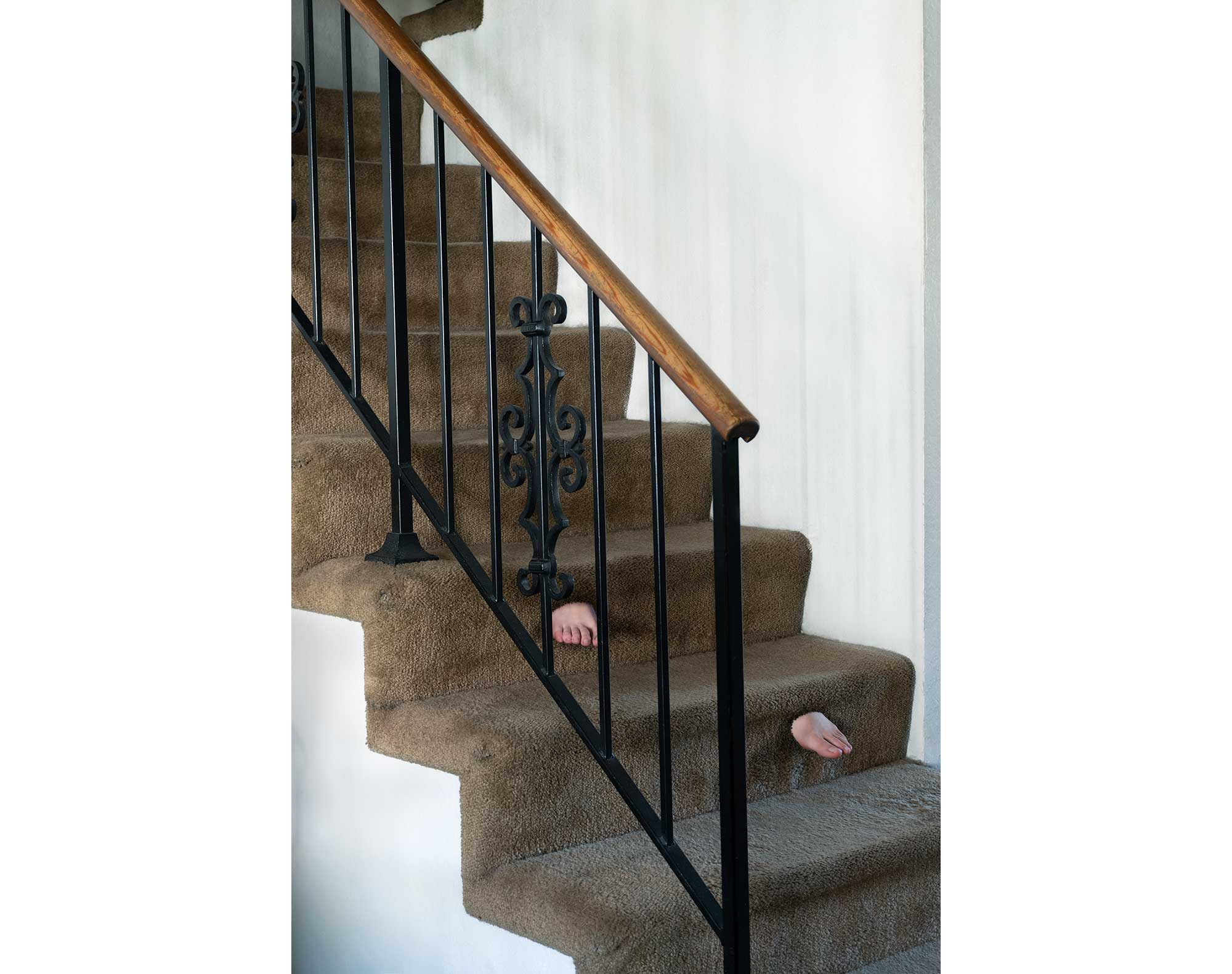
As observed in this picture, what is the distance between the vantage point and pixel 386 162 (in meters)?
2.07

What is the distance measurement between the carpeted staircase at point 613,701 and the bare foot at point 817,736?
1.5 inches

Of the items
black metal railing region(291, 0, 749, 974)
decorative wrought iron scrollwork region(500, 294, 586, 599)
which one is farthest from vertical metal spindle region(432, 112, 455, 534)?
decorative wrought iron scrollwork region(500, 294, 586, 599)

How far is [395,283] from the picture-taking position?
6.86 ft

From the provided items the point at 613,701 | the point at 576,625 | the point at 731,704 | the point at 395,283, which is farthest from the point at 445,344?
the point at 731,704

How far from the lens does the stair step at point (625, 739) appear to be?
189cm

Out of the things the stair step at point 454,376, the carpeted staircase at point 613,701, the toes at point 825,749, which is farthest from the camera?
the stair step at point 454,376

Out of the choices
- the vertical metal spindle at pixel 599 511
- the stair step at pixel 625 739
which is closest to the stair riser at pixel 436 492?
the stair step at pixel 625 739

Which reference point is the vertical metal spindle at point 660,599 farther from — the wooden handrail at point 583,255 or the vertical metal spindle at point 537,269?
the vertical metal spindle at point 537,269

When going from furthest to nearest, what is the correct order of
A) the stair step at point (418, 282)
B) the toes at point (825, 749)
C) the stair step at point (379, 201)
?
the stair step at point (379, 201), the stair step at point (418, 282), the toes at point (825, 749)

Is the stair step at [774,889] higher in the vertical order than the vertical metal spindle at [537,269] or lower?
lower

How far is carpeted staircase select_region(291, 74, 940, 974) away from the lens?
187 cm

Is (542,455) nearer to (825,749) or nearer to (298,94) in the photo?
(825,749)
